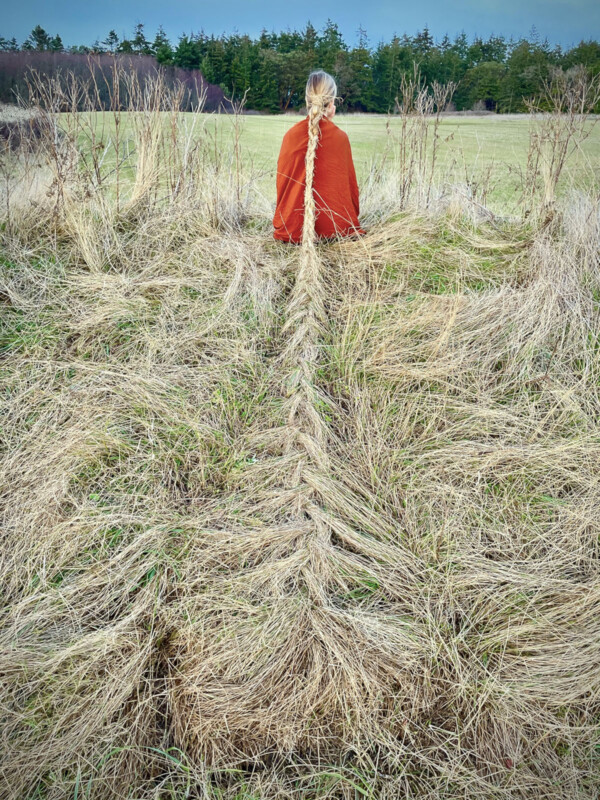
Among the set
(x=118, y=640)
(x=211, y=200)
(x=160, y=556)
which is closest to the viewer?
(x=118, y=640)

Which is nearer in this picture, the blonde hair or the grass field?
the blonde hair

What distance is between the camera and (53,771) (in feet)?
4.83

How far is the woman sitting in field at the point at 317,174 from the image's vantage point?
312 centimetres

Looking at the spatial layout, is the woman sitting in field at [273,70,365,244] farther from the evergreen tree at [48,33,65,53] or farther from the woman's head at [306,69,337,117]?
the evergreen tree at [48,33,65,53]

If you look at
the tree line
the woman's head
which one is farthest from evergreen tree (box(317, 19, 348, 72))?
the woman's head

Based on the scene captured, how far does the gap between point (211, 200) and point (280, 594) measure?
9.06ft

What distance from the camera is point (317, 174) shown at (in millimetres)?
3246

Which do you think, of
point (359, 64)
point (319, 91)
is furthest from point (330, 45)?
point (319, 91)

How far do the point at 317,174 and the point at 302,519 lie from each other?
2.24m

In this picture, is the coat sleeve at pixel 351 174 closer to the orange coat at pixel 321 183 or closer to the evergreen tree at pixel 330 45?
the orange coat at pixel 321 183

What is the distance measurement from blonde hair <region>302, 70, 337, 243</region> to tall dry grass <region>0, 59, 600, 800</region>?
23 cm

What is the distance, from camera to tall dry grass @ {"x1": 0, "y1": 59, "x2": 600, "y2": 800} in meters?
1.58

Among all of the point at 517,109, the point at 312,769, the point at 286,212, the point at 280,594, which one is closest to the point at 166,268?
the point at 286,212

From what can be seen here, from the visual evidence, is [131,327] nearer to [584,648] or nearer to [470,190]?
[584,648]
